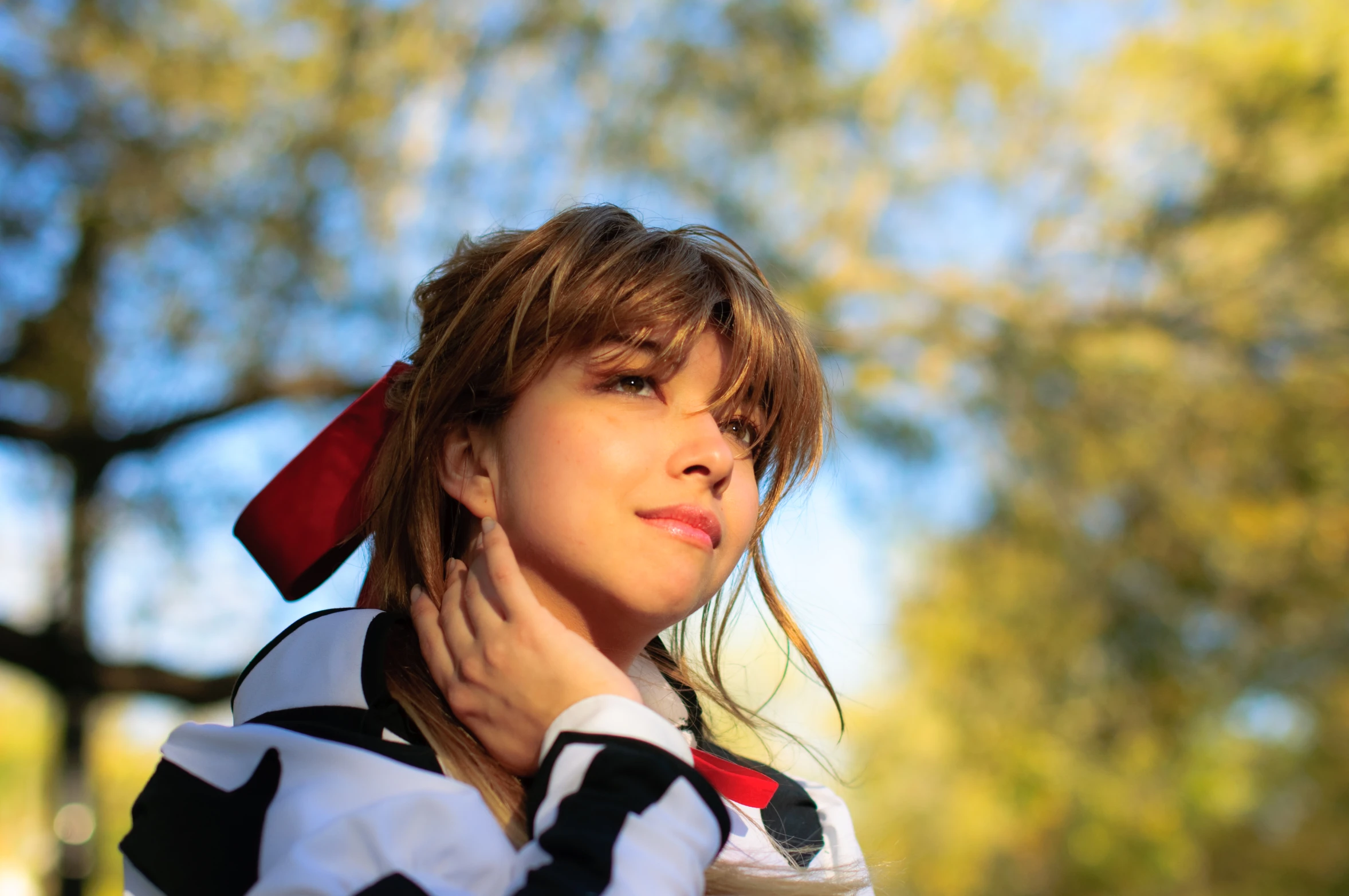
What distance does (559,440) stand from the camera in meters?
1.19

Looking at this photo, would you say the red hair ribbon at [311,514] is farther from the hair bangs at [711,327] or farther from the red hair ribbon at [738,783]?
the red hair ribbon at [738,783]

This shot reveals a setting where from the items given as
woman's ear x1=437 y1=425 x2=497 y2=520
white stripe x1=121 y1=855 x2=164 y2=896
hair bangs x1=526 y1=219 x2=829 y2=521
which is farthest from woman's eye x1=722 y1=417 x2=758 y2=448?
white stripe x1=121 y1=855 x2=164 y2=896

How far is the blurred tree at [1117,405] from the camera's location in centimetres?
626

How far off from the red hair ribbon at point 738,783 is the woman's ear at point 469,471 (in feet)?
1.29

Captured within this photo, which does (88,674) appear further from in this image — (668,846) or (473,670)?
(668,846)

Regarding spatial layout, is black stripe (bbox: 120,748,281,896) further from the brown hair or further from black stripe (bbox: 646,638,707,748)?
black stripe (bbox: 646,638,707,748)

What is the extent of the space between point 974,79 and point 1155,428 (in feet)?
7.49

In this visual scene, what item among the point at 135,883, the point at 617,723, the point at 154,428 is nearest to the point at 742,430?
the point at 617,723

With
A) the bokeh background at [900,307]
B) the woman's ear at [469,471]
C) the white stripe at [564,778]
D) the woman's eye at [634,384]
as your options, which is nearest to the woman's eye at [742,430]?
the woman's eye at [634,384]

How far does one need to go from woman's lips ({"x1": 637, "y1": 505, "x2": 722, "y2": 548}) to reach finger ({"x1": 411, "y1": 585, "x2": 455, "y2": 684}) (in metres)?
0.24

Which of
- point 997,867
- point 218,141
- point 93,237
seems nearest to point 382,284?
point 218,141

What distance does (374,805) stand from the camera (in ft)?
2.94

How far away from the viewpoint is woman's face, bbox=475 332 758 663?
1167 mm

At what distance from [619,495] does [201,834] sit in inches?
19.4
